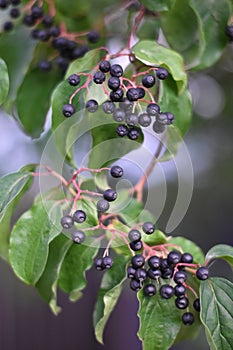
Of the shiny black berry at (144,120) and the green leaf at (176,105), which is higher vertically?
the shiny black berry at (144,120)

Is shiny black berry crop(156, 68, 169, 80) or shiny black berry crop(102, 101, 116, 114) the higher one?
shiny black berry crop(102, 101, 116, 114)

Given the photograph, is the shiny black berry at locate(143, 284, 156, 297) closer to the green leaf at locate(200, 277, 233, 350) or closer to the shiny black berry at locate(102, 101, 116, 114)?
the green leaf at locate(200, 277, 233, 350)

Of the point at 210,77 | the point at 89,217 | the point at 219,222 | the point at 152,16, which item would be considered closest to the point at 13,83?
the point at 152,16

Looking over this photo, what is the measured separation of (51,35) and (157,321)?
58cm

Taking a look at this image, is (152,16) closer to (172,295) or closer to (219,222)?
(172,295)

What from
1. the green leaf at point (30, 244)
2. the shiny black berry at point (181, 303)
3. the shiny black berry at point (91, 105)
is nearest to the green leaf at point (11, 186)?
the green leaf at point (30, 244)

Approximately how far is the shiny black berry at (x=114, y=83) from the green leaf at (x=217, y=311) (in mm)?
309

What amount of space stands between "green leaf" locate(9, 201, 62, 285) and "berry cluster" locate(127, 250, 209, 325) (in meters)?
0.14

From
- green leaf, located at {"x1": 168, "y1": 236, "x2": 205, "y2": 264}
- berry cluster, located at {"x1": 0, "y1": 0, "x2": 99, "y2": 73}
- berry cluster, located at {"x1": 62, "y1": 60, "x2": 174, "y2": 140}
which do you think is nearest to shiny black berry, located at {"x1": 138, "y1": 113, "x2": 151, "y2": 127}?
berry cluster, located at {"x1": 62, "y1": 60, "x2": 174, "y2": 140}

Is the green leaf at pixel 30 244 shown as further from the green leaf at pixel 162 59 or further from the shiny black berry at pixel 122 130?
the green leaf at pixel 162 59

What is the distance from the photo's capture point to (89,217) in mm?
885

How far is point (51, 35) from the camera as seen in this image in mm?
1143

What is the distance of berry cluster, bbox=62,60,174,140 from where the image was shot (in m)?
0.83

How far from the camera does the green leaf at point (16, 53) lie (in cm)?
116
